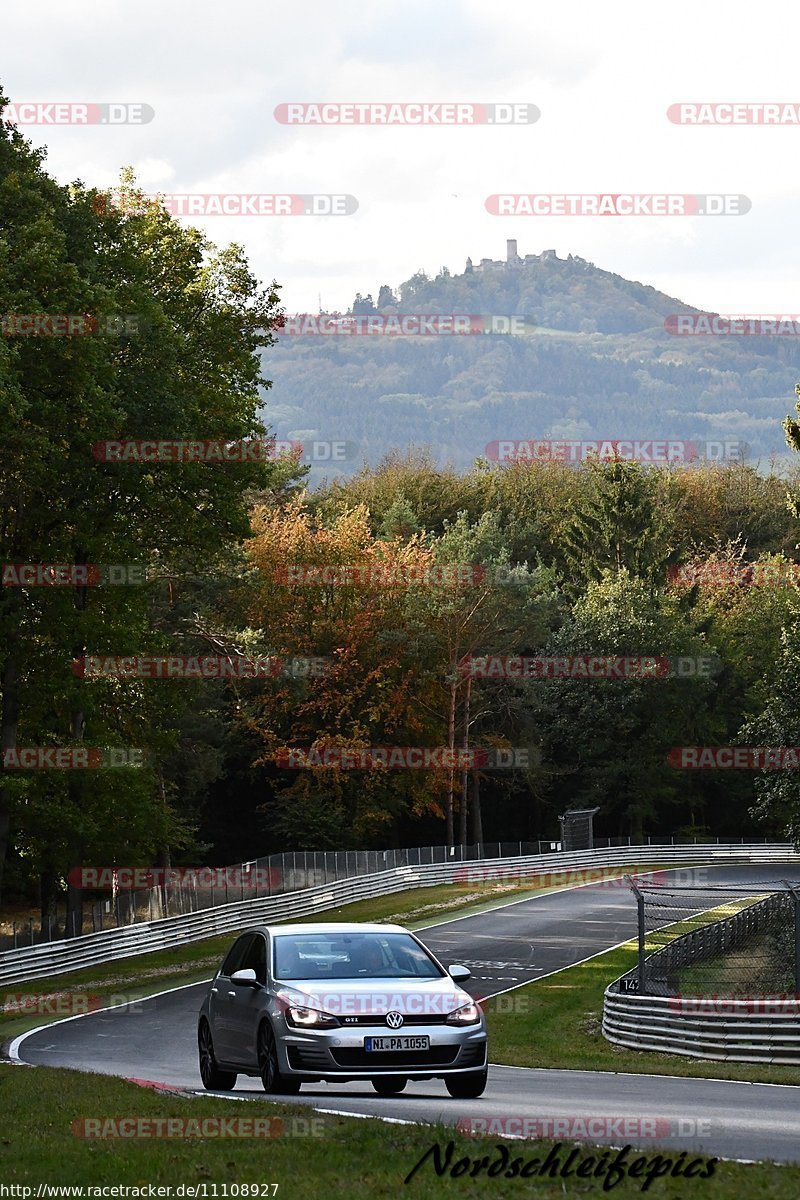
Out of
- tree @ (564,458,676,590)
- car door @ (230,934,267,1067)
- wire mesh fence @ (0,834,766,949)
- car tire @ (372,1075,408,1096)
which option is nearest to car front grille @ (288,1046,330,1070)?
car tire @ (372,1075,408,1096)

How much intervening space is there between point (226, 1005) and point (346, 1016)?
1.93 meters

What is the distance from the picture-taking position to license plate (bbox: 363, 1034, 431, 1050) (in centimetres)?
1316

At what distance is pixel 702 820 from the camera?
87062mm

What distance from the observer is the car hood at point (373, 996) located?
43.9 ft

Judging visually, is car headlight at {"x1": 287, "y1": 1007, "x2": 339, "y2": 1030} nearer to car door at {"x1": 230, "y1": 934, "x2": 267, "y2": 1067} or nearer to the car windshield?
car door at {"x1": 230, "y1": 934, "x2": 267, "y2": 1067}

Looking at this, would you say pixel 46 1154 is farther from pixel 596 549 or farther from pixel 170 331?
pixel 596 549

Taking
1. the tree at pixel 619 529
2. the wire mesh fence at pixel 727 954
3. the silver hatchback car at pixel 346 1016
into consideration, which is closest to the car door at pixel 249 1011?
the silver hatchback car at pixel 346 1016

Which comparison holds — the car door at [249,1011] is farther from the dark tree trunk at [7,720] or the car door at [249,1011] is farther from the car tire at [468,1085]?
the dark tree trunk at [7,720]

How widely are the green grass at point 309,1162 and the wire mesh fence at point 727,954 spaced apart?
7.99 m

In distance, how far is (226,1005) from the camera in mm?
14859

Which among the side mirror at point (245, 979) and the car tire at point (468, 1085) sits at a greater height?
the side mirror at point (245, 979)

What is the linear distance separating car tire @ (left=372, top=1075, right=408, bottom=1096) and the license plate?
25 cm

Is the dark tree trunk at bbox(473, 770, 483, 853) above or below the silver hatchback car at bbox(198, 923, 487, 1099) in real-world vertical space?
below

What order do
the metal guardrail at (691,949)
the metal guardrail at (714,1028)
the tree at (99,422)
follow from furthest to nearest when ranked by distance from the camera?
the tree at (99,422)
the metal guardrail at (691,949)
the metal guardrail at (714,1028)
